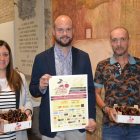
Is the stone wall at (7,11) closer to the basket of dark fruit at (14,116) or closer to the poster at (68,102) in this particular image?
the basket of dark fruit at (14,116)

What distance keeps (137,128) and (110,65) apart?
743mm

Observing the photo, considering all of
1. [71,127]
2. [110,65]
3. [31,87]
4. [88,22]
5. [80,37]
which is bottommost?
[71,127]

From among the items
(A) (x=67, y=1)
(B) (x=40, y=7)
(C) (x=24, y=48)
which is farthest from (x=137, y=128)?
(C) (x=24, y=48)

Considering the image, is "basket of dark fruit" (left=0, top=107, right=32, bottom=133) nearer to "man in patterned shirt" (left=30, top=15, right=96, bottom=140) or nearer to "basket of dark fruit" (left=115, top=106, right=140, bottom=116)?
"man in patterned shirt" (left=30, top=15, right=96, bottom=140)

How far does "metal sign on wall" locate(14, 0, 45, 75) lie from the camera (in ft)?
14.4

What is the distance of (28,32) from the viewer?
4.93 m

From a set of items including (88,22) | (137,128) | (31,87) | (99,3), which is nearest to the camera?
(31,87)

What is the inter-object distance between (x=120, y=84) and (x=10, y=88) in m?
1.22

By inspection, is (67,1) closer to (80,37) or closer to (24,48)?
(80,37)

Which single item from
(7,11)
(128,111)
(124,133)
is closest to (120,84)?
(128,111)

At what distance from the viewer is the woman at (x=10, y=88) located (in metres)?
1.84

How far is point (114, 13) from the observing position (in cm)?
274

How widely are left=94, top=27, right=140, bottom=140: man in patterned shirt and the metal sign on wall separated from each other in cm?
276

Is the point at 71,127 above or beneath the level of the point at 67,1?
beneath
